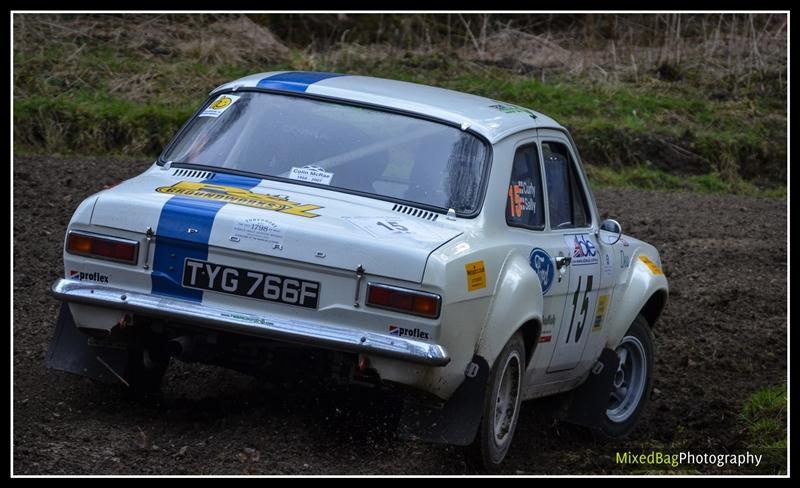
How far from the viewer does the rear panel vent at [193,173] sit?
580 centimetres

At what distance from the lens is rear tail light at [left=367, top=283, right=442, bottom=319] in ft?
16.3

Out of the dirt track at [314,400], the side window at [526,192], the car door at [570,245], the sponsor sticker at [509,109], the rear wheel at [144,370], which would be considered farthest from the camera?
the sponsor sticker at [509,109]

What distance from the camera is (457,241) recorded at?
525 cm

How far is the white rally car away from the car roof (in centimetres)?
1

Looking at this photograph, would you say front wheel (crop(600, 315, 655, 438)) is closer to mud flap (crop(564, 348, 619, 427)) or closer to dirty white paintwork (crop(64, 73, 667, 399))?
mud flap (crop(564, 348, 619, 427))

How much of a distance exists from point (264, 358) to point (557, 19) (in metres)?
14.4

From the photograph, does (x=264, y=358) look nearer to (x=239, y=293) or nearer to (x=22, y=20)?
(x=239, y=293)

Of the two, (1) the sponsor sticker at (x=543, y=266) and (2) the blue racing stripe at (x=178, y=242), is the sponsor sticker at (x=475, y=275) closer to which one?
(1) the sponsor sticker at (x=543, y=266)

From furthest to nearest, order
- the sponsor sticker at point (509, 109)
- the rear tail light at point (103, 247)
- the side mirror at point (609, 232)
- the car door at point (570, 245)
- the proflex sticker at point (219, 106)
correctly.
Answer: the side mirror at point (609, 232), the sponsor sticker at point (509, 109), the car door at point (570, 245), the proflex sticker at point (219, 106), the rear tail light at point (103, 247)

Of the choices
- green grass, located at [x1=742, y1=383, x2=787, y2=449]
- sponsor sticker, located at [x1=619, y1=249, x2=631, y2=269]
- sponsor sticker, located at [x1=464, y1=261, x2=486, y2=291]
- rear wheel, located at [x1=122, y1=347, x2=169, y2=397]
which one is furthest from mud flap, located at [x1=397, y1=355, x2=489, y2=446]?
green grass, located at [x1=742, y1=383, x2=787, y2=449]

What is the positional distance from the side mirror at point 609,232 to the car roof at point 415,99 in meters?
0.70

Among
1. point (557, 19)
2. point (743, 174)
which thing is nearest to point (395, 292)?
point (743, 174)

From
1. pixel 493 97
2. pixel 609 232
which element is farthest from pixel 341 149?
pixel 493 97

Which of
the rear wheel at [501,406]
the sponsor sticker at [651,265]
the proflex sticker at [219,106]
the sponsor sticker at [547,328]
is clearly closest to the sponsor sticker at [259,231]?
the rear wheel at [501,406]
